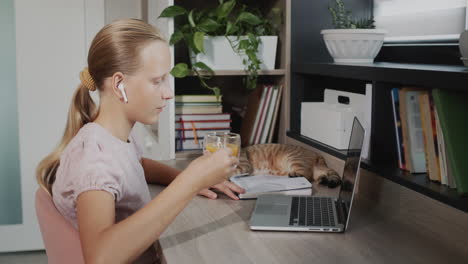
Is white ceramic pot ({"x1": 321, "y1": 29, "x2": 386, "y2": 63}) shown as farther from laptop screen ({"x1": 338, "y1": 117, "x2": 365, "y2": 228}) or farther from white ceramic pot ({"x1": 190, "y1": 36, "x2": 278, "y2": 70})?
laptop screen ({"x1": 338, "y1": 117, "x2": 365, "y2": 228})

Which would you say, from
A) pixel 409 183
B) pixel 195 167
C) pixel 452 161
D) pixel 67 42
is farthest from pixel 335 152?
pixel 67 42

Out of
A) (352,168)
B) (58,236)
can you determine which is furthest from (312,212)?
(58,236)

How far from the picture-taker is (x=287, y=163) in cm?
200

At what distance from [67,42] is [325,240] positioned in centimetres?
220

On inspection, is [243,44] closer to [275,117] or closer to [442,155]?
[275,117]

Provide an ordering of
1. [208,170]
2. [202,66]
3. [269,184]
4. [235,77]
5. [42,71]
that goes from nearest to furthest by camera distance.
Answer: [208,170] < [269,184] < [202,66] < [235,77] < [42,71]

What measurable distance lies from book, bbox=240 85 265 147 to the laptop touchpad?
86cm

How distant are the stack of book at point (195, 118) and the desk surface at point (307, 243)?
797 mm

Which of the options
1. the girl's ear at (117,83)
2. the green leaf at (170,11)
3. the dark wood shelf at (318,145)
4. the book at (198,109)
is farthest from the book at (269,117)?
the girl's ear at (117,83)

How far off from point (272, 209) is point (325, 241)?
0.79 ft

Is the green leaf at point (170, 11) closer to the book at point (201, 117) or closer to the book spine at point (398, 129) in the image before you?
the book at point (201, 117)

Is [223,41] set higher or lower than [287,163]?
higher

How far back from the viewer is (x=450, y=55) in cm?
187

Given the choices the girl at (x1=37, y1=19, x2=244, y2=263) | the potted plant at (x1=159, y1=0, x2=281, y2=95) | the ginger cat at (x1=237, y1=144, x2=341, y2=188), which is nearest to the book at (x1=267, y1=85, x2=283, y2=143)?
the potted plant at (x1=159, y1=0, x2=281, y2=95)
